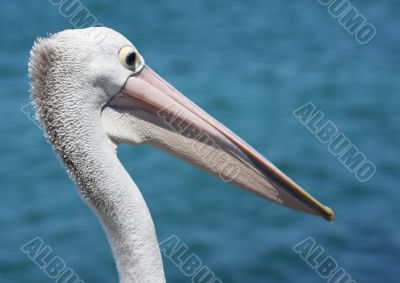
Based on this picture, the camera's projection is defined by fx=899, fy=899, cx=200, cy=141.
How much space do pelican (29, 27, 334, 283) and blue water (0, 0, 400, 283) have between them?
3.13 m

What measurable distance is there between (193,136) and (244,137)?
14.8 ft

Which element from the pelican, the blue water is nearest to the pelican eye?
the pelican

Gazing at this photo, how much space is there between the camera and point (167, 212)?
7746 mm

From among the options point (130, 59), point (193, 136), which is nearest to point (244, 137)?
point (193, 136)

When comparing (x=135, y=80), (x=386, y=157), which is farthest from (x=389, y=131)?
(x=135, y=80)

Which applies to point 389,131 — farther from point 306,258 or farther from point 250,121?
point 306,258

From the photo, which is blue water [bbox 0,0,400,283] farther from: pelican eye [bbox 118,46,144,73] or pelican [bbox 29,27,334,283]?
pelican eye [bbox 118,46,144,73]

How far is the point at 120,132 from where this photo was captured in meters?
3.79

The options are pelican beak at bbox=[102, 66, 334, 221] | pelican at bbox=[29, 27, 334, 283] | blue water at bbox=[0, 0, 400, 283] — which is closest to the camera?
pelican at bbox=[29, 27, 334, 283]

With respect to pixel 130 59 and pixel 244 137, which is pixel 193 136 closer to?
pixel 130 59

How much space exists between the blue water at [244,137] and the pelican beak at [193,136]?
122 inches

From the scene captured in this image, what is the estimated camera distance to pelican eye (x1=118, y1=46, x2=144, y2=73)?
12.1 feet

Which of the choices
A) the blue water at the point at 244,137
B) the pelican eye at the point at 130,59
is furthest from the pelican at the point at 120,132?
the blue water at the point at 244,137

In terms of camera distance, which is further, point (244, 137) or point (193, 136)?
point (244, 137)
